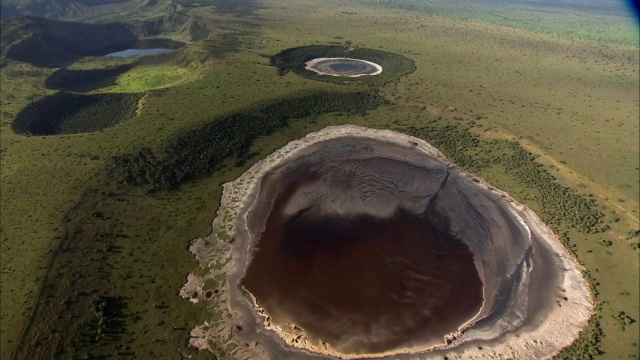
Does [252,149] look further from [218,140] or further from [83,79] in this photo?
[83,79]

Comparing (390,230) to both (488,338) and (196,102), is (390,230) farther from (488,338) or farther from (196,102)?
(196,102)

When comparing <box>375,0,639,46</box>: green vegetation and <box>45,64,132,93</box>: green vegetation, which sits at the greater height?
<box>375,0,639,46</box>: green vegetation

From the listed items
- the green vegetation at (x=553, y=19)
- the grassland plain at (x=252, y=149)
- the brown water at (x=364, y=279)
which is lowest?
the brown water at (x=364, y=279)

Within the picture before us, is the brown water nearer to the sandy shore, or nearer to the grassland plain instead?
the sandy shore

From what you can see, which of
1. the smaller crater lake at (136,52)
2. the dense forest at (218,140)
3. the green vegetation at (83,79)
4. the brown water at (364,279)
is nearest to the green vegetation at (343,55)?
the dense forest at (218,140)

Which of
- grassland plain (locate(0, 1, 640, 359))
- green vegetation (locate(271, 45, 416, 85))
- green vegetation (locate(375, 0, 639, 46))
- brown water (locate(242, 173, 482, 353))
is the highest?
green vegetation (locate(375, 0, 639, 46))

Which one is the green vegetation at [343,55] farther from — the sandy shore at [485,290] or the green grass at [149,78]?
the sandy shore at [485,290]

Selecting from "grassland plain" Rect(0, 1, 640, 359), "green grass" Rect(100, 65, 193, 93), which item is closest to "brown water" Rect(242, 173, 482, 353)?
"grassland plain" Rect(0, 1, 640, 359)

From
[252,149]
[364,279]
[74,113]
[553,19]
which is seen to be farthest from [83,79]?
[553,19]
